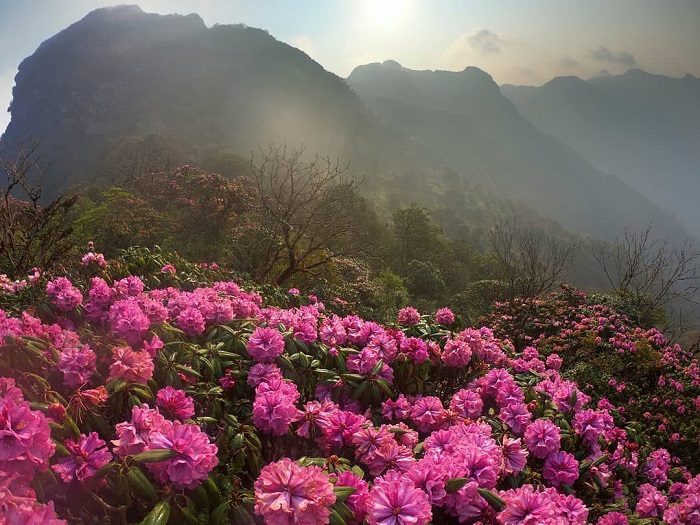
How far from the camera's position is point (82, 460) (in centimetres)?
Result: 181

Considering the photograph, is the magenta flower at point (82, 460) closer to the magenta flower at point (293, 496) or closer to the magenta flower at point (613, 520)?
the magenta flower at point (293, 496)

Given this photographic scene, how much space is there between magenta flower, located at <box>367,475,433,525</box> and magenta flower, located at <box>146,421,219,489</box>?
72cm

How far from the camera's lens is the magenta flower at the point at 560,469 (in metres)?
2.70

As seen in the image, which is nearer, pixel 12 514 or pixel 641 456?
pixel 12 514

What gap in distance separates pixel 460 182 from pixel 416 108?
3613 inches

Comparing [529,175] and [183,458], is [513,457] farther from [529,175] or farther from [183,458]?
[529,175]

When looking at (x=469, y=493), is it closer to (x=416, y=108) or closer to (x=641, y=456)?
(x=641, y=456)

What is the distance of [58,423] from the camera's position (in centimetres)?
194

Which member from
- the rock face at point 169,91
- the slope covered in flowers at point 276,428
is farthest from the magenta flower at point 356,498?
the rock face at point 169,91

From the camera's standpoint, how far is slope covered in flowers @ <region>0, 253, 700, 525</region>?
167 centimetres

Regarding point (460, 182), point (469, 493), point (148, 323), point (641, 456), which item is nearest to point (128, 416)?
point (148, 323)

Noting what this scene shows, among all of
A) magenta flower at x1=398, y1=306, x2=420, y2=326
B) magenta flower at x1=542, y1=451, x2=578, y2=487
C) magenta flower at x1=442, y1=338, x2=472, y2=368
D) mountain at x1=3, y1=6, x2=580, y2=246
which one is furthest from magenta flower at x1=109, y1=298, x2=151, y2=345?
mountain at x1=3, y1=6, x2=580, y2=246

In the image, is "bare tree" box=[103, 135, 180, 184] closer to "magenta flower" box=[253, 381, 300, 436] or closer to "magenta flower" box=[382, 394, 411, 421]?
"magenta flower" box=[382, 394, 411, 421]

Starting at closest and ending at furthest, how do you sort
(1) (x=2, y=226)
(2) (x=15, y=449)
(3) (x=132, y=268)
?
(2) (x=15, y=449) → (3) (x=132, y=268) → (1) (x=2, y=226)
